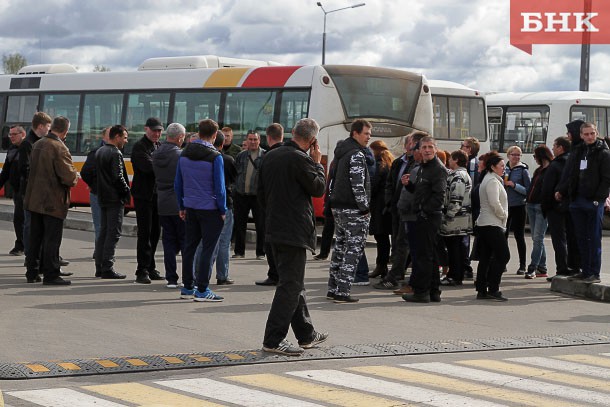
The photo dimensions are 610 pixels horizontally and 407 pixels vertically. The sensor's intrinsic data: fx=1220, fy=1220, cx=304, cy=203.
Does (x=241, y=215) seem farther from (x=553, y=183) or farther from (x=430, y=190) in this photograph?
(x=430, y=190)

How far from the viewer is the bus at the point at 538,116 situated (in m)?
29.5

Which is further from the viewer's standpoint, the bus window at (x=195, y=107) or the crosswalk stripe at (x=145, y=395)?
the bus window at (x=195, y=107)

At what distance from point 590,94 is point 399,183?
17822mm

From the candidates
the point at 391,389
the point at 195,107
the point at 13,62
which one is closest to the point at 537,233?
the point at 391,389

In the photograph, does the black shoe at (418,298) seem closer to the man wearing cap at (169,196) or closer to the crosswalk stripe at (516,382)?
the man wearing cap at (169,196)

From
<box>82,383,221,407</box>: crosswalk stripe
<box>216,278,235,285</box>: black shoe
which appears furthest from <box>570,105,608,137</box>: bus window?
<box>82,383,221,407</box>: crosswalk stripe

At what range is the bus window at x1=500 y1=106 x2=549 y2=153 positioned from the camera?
97.8 feet

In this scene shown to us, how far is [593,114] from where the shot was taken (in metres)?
29.7

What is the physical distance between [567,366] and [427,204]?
3575 mm

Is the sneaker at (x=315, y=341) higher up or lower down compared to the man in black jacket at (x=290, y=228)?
lower down

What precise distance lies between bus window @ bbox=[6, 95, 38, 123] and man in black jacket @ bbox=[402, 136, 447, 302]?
16469 millimetres

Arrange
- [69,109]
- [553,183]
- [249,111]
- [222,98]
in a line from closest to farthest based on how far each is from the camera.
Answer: [553,183] < [249,111] < [222,98] < [69,109]

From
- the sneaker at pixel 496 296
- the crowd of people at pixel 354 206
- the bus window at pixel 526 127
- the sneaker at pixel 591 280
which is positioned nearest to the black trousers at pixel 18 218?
the crowd of people at pixel 354 206

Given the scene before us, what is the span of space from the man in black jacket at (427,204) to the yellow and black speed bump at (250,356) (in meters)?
2.11
